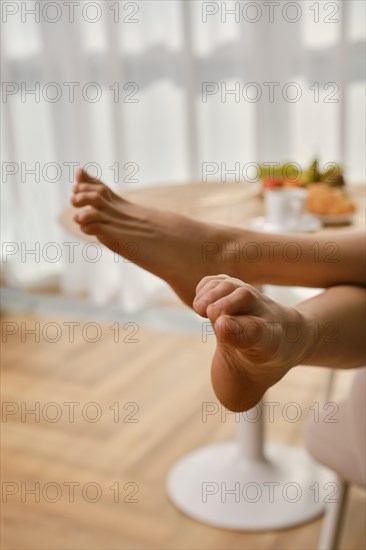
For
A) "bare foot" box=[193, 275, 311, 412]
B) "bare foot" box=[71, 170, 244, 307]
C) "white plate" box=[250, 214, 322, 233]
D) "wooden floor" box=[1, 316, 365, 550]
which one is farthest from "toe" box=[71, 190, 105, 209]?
"wooden floor" box=[1, 316, 365, 550]

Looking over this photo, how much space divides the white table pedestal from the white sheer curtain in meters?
1.18

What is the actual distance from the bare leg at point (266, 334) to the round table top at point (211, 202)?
40 cm

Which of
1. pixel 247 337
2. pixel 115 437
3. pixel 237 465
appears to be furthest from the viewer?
pixel 115 437

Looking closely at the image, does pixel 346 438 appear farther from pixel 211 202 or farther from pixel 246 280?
pixel 211 202

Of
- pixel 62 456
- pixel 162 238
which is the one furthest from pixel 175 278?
pixel 62 456

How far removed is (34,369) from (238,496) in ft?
3.08

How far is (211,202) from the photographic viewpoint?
1.64 metres

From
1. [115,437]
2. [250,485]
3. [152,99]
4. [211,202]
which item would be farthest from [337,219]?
[152,99]

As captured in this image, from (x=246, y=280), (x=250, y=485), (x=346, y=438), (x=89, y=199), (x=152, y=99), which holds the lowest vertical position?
(x=250, y=485)

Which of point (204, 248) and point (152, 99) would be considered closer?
point (204, 248)

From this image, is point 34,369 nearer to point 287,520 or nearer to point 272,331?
point 287,520

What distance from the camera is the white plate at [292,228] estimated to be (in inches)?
57.2

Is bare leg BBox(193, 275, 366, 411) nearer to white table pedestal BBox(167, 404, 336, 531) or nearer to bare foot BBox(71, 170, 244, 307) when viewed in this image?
bare foot BBox(71, 170, 244, 307)

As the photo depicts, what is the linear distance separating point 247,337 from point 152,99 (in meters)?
2.16
